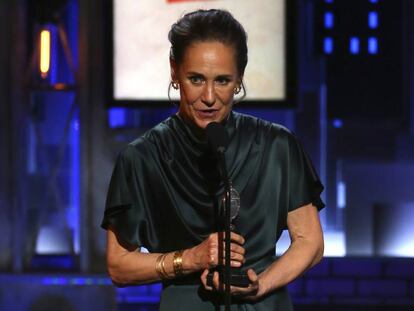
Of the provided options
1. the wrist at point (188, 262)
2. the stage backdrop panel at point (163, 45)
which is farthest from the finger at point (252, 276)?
the stage backdrop panel at point (163, 45)

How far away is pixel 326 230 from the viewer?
13.9 feet

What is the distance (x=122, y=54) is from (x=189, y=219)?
7.98 ft

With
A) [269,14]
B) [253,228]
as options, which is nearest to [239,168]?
[253,228]

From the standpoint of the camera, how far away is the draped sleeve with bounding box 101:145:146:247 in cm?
187

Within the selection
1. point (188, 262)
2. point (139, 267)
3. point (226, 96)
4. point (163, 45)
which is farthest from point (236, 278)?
point (163, 45)

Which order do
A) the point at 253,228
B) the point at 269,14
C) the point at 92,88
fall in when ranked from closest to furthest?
the point at 253,228 < the point at 269,14 < the point at 92,88

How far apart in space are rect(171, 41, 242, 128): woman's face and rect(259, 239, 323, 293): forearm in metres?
0.31

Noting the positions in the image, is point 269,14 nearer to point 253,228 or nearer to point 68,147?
point 68,147

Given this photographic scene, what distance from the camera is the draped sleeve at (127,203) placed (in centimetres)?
187

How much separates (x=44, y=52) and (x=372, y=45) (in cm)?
152

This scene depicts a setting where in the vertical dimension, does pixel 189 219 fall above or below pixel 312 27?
below

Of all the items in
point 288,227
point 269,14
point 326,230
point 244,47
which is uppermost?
point 269,14

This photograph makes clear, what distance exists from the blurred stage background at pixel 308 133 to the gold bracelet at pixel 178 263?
7.97 feet

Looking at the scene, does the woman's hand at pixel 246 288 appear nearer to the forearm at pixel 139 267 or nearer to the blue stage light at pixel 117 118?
the forearm at pixel 139 267
